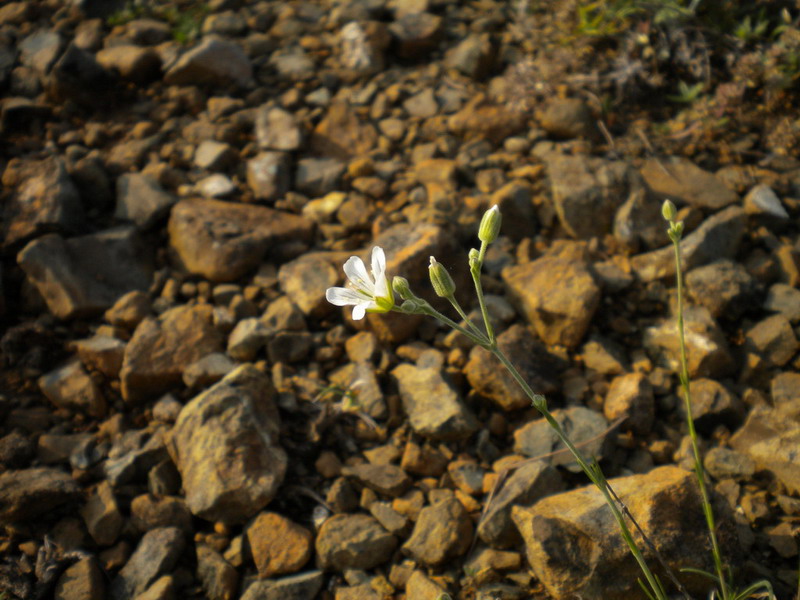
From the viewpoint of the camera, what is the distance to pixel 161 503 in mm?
2449

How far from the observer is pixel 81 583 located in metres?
2.24

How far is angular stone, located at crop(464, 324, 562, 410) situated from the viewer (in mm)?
2602

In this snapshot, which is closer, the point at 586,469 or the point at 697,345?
the point at 586,469

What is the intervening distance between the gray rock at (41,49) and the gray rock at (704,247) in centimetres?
397

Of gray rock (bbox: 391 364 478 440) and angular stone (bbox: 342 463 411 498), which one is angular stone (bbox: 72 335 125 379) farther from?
gray rock (bbox: 391 364 478 440)

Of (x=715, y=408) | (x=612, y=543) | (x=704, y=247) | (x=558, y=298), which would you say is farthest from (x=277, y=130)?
(x=612, y=543)

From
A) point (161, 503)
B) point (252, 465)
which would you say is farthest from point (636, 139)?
point (161, 503)

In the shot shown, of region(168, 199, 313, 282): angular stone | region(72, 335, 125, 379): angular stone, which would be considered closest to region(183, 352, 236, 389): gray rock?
region(72, 335, 125, 379): angular stone

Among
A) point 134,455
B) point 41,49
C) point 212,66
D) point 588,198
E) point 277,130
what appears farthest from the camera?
point 41,49

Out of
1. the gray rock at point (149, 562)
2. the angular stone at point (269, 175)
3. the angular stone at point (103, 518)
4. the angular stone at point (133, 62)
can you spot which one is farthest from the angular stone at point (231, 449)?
the angular stone at point (133, 62)

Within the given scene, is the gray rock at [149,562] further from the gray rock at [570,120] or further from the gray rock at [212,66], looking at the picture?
the gray rock at [212,66]

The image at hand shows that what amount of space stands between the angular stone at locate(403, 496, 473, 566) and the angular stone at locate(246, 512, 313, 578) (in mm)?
381

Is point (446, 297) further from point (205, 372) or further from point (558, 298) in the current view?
point (205, 372)

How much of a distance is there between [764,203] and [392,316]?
73.7 inches
